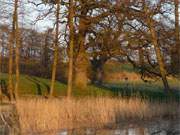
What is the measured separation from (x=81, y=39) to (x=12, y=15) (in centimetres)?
755

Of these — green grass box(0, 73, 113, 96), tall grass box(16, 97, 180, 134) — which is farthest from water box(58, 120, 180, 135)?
green grass box(0, 73, 113, 96)

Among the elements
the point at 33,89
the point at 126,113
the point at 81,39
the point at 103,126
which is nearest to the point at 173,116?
the point at 126,113

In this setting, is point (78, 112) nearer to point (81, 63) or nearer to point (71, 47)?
point (71, 47)

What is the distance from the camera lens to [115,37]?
3559cm

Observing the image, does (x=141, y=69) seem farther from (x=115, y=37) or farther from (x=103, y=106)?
(x=103, y=106)

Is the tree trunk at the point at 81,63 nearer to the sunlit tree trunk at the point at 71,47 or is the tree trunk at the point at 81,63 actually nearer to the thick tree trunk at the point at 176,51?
the sunlit tree trunk at the point at 71,47

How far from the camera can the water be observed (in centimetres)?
1914

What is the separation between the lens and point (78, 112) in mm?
21953

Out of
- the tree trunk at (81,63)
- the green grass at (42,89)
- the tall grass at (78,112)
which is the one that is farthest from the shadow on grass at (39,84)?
the tall grass at (78,112)

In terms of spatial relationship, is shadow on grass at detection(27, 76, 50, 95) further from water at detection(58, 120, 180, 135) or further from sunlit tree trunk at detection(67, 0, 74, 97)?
water at detection(58, 120, 180, 135)

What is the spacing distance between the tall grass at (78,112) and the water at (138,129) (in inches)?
31.1

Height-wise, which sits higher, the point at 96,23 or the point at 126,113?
the point at 96,23

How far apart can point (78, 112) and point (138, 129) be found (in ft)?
8.64

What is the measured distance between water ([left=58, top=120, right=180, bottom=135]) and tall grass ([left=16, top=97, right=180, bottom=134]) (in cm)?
79
